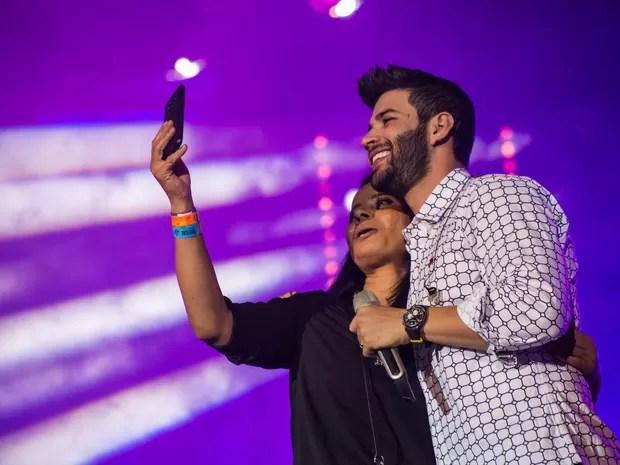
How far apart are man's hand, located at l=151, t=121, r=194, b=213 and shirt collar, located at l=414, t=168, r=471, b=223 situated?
1.98 feet

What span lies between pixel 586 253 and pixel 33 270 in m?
2.17

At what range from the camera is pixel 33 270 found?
2396 mm

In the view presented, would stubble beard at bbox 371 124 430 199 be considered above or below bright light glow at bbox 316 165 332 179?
below

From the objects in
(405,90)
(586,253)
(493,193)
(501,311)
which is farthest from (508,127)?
(501,311)

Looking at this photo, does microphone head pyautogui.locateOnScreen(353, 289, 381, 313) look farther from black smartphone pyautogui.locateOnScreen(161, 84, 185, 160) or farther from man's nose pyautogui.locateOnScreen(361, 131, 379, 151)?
black smartphone pyautogui.locateOnScreen(161, 84, 185, 160)

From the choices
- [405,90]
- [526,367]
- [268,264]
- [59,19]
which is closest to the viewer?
[526,367]

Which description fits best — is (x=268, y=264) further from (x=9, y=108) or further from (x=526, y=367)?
(x=526, y=367)

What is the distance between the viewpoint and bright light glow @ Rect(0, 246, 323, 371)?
7.70 ft

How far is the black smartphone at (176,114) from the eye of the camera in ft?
5.93

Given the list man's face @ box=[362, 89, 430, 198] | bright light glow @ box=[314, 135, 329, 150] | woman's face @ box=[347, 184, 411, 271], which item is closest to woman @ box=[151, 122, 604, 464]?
woman's face @ box=[347, 184, 411, 271]

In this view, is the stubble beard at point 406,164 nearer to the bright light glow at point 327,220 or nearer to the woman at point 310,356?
the woman at point 310,356

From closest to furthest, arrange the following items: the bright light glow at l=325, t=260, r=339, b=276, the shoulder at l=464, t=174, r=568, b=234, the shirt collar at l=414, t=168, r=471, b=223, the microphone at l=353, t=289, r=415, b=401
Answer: the shoulder at l=464, t=174, r=568, b=234 → the microphone at l=353, t=289, r=415, b=401 → the shirt collar at l=414, t=168, r=471, b=223 → the bright light glow at l=325, t=260, r=339, b=276

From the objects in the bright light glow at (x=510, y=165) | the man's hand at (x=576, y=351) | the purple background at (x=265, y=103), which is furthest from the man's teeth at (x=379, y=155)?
the bright light glow at (x=510, y=165)

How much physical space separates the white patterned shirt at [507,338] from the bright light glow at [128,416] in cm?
114
